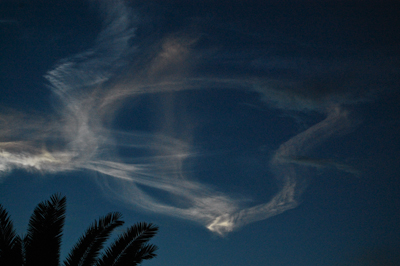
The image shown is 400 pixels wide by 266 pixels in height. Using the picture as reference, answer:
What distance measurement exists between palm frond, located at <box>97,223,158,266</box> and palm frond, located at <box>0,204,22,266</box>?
9.50 ft

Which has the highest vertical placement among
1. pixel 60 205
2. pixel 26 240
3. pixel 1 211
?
pixel 60 205

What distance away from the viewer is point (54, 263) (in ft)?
34.9

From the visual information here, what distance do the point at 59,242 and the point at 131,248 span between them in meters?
2.85

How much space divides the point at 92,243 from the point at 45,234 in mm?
1802

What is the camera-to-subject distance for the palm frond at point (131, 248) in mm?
10898

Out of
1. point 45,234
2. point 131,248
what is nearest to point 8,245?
point 45,234

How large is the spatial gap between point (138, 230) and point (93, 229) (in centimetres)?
183

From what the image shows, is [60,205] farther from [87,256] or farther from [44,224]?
[87,256]

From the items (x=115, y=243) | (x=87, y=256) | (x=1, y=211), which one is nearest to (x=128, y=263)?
(x=115, y=243)

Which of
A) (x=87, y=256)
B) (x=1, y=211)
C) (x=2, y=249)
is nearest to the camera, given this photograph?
(x=2, y=249)

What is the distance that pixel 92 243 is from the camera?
11367 millimetres

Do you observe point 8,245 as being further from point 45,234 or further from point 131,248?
point 131,248

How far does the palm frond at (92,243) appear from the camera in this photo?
35.9ft

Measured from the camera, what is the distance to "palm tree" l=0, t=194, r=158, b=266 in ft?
33.6
